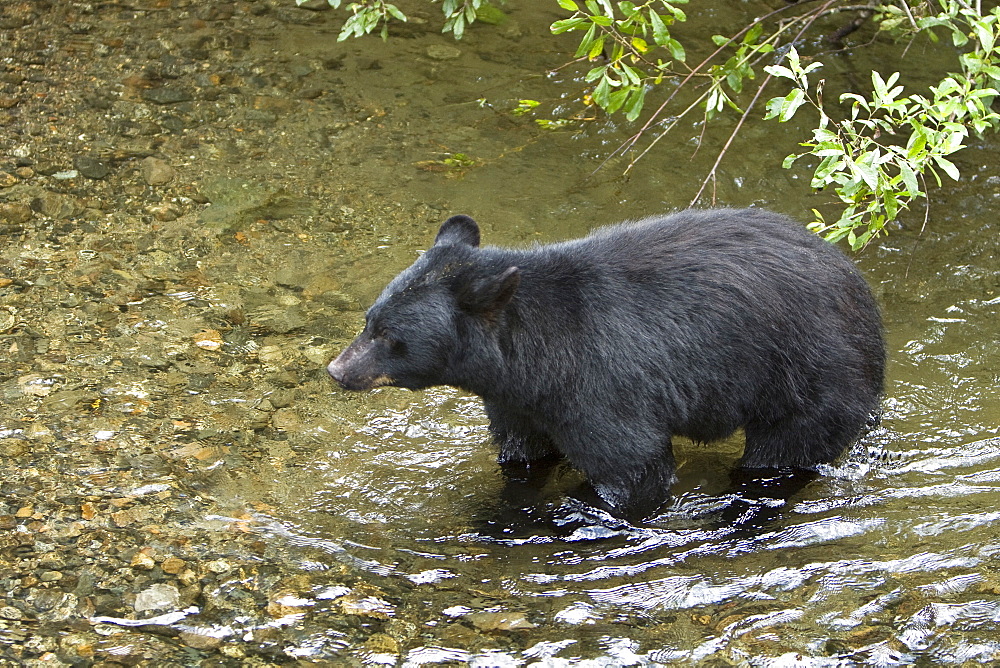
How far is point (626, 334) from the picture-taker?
16.5ft

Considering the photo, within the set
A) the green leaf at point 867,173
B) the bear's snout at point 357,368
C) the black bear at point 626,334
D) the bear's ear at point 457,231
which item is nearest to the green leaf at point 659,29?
the black bear at point 626,334

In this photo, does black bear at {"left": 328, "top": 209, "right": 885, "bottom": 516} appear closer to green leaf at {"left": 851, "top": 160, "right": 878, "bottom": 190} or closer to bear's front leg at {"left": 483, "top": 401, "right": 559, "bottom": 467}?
bear's front leg at {"left": 483, "top": 401, "right": 559, "bottom": 467}

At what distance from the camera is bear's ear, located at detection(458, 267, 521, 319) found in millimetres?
4707

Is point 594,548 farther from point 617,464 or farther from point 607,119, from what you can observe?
point 607,119

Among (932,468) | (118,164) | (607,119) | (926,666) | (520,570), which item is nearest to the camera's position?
(926,666)

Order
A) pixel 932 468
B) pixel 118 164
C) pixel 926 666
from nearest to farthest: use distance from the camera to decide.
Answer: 1. pixel 926 666
2. pixel 932 468
3. pixel 118 164

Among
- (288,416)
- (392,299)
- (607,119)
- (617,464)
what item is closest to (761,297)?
(617,464)

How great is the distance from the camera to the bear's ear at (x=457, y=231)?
5.19m

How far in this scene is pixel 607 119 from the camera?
29.4ft

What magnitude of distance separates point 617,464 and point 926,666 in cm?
167

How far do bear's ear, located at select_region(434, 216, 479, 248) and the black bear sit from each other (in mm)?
11

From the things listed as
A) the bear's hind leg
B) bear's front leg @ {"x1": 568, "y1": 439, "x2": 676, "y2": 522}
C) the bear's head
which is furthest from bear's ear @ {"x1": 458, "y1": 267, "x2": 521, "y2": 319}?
the bear's hind leg

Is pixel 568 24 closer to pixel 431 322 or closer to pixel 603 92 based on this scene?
pixel 603 92

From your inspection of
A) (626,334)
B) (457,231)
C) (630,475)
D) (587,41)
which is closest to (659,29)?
(587,41)
